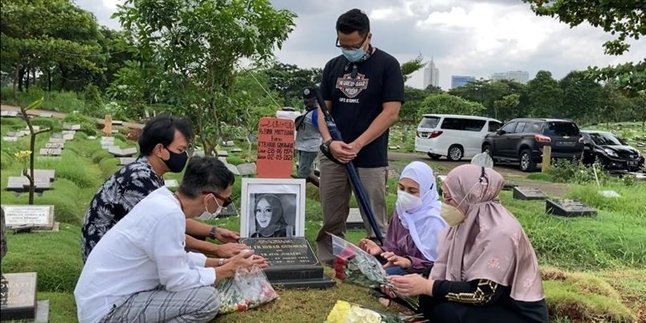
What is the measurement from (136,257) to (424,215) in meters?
1.74

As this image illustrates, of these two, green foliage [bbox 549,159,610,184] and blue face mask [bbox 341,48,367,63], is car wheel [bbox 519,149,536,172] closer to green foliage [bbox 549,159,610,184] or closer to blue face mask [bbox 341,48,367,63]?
green foliage [bbox 549,159,610,184]

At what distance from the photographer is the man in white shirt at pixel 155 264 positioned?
8.80ft

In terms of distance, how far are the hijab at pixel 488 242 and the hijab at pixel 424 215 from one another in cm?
67

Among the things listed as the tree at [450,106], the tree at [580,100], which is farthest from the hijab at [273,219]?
the tree at [580,100]

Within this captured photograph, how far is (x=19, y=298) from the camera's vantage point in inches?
128

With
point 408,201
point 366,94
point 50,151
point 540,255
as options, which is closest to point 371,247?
point 408,201

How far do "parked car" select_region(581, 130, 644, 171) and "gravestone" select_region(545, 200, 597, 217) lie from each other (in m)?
8.79

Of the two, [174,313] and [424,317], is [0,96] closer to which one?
[174,313]

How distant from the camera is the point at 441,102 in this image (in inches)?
1081

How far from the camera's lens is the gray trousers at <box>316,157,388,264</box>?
4242mm

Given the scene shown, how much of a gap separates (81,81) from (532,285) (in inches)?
1185

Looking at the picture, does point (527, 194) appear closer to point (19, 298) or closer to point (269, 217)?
point (269, 217)

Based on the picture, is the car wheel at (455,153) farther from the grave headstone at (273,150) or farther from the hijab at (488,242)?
the hijab at (488,242)

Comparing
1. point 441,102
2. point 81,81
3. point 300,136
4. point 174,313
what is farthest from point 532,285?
point 81,81
